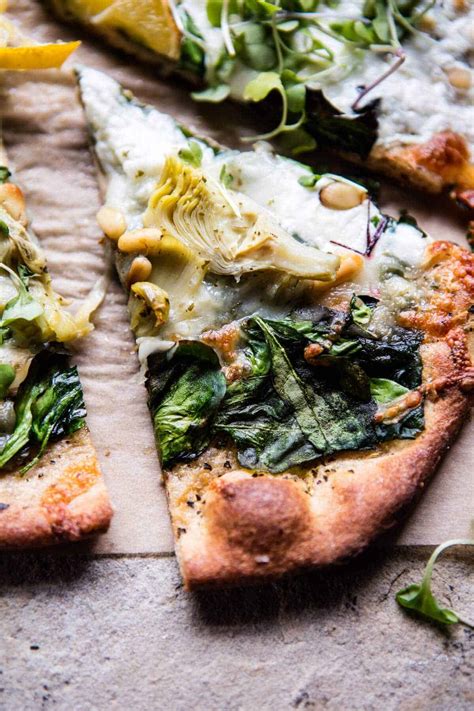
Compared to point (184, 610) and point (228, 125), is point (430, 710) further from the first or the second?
point (228, 125)

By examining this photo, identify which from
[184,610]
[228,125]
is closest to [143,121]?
[228,125]

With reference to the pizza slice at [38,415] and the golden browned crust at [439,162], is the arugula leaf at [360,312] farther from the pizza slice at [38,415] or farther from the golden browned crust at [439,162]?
the pizza slice at [38,415]

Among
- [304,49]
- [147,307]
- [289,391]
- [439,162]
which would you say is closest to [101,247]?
[147,307]

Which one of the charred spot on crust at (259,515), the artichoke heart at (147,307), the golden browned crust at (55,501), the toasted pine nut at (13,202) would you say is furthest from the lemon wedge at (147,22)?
the charred spot on crust at (259,515)

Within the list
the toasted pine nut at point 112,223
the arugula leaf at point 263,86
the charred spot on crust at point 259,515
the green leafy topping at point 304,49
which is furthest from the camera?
the green leafy topping at point 304,49

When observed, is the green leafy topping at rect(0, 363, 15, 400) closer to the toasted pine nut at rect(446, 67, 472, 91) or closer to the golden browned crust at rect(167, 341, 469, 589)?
the golden browned crust at rect(167, 341, 469, 589)

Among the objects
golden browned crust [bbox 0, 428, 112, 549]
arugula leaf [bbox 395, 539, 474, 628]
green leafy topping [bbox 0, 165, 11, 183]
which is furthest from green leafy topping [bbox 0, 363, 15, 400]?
arugula leaf [bbox 395, 539, 474, 628]

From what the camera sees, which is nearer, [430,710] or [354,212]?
[430,710]
